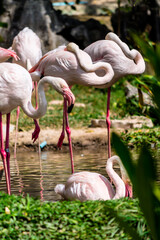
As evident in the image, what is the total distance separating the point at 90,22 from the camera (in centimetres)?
1491

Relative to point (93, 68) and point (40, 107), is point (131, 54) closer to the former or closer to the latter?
point (93, 68)

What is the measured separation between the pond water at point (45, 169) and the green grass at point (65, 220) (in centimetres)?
79

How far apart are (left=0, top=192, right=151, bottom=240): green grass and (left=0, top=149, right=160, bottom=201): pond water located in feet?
2.59

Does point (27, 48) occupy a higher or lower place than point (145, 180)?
higher

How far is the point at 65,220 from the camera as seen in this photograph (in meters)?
2.96

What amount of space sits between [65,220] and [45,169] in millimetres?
2474

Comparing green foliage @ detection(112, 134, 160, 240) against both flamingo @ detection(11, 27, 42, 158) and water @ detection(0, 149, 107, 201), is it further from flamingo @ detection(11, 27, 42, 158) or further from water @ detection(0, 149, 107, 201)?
flamingo @ detection(11, 27, 42, 158)

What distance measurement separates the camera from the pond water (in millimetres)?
4293

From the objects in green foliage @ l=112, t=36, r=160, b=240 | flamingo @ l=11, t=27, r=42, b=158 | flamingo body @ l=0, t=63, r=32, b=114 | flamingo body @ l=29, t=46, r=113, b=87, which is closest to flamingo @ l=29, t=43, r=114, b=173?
flamingo body @ l=29, t=46, r=113, b=87

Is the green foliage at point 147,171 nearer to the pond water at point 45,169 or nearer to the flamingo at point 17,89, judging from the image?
the pond water at point 45,169

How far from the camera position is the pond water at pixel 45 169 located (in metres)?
4.29

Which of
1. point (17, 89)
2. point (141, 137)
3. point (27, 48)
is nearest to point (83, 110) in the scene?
point (141, 137)

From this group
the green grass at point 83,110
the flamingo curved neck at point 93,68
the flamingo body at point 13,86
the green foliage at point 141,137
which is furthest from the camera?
the green grass at point 83,110

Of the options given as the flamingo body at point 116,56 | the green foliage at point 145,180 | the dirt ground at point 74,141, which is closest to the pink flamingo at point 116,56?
the flamingo body at point 116,56
